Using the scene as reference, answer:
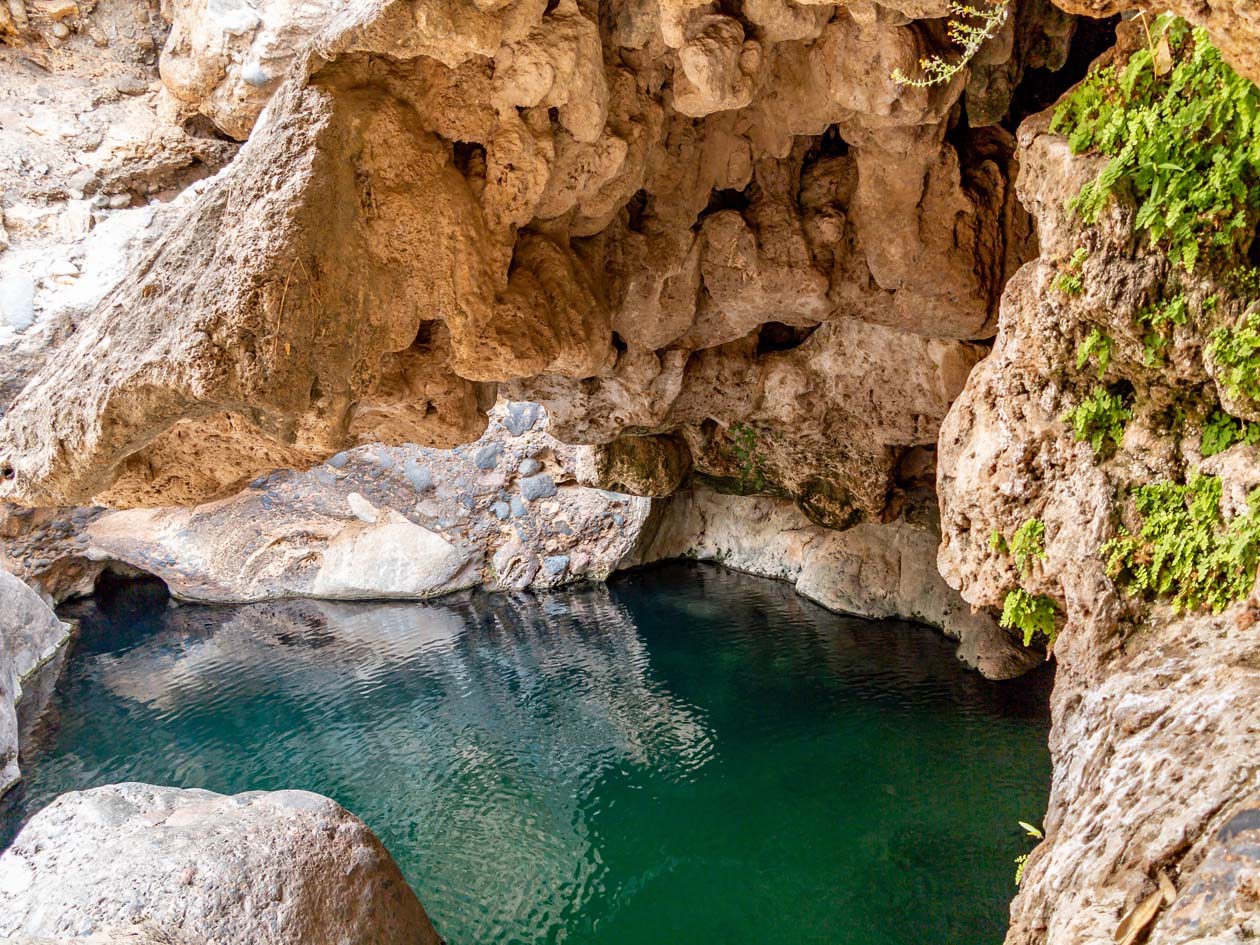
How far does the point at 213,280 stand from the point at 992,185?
5.55 meters

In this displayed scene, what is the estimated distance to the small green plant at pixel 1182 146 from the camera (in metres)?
2.79

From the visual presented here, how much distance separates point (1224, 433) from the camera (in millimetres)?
2996

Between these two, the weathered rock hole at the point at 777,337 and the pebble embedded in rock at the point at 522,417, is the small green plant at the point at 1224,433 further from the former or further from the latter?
the pebble embedded in rock at the point at 522,417

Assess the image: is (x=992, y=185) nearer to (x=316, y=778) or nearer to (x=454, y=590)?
(x=316, y=778)

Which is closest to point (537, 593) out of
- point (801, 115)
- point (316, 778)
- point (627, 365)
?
point (316, 778)

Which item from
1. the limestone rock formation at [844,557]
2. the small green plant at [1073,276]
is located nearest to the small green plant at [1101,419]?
the small green plant at [1073,276]

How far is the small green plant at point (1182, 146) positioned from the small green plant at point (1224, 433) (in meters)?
0.53

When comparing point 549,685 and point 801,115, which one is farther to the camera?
point 549,685

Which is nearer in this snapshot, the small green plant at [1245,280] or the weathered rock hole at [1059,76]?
the small green plant at [1245,280]

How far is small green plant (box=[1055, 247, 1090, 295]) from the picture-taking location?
3.35 metres

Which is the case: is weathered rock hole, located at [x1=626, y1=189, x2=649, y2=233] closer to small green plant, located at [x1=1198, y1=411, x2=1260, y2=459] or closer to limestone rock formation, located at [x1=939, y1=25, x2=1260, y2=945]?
limestone rock formation, located at [x1=939, y1=25, x2=1260, y2=945]

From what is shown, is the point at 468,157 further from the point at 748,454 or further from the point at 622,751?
the point at 748,454

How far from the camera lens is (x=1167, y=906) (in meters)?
2.06

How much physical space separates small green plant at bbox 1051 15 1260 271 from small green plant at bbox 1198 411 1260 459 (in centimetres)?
53
